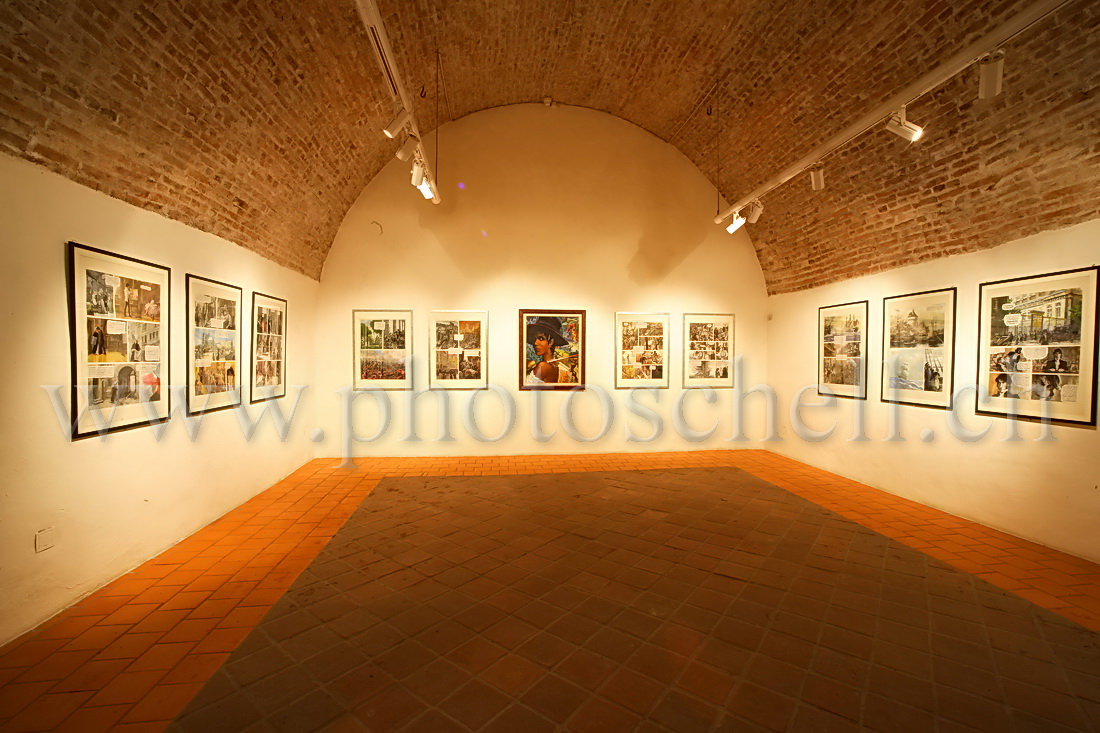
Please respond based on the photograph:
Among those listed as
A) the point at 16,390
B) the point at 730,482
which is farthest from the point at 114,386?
the point at 730,482

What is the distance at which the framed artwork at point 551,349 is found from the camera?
770cm

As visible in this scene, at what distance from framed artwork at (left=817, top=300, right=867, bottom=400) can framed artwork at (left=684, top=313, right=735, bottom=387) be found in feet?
4.92

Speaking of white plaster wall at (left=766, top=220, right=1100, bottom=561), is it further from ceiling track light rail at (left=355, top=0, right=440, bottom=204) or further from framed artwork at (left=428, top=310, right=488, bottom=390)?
ceiling track light rail at (left=355, top=0, right=440, bottom=204)

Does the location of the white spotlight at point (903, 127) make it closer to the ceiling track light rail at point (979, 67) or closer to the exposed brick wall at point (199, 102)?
the ceiling track light rail at point (979, 67)

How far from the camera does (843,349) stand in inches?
270

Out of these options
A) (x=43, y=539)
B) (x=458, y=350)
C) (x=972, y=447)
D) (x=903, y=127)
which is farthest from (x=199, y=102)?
(x=972, y=447)

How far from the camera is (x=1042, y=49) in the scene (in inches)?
141

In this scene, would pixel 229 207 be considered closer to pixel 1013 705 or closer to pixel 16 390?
pixel 16 390

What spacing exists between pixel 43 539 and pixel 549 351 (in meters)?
6.09

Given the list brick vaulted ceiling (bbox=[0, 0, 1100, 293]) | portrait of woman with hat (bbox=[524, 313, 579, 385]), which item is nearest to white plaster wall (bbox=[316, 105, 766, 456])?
portrait of woman with hat (bbox=[524, 313, 579, 385])

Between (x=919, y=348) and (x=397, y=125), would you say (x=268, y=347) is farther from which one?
(x=919, y=348)

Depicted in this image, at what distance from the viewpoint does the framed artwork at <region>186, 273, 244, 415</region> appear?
4.56m

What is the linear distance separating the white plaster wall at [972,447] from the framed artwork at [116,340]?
8.74 m

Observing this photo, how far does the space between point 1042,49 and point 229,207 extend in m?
7.83
